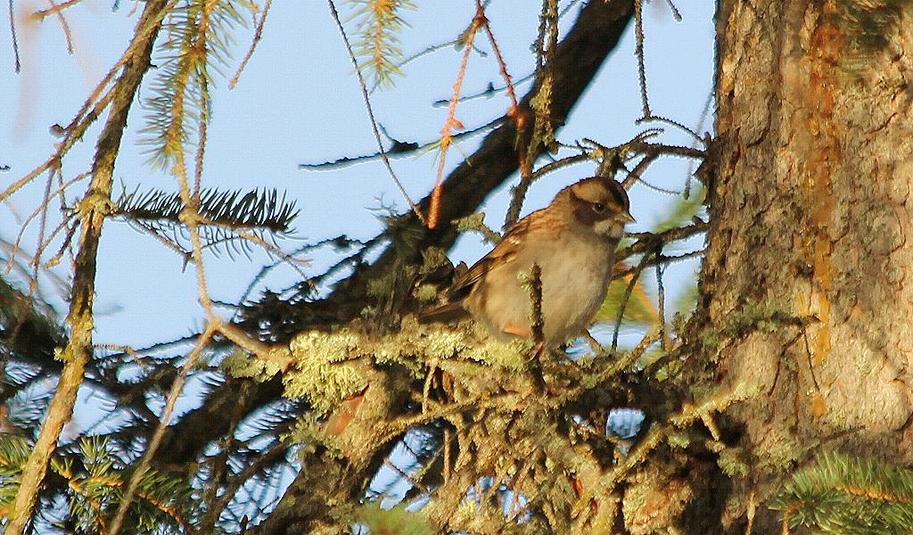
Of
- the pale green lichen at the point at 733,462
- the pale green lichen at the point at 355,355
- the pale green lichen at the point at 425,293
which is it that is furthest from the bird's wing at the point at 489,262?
the pale green lichen at the point at 733,462

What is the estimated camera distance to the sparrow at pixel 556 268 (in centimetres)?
573

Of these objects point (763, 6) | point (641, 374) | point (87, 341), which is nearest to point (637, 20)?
point (763, 6)

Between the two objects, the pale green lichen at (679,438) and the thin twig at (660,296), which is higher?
the thin twig at (660,296)

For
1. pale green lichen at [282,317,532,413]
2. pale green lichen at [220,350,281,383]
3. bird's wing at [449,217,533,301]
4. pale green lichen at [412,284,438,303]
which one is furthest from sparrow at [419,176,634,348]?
pale green lichen at [220,350,281,383]

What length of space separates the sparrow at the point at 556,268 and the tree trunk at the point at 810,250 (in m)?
1.37

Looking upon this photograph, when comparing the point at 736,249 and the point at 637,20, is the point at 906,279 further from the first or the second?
the point at 637,20

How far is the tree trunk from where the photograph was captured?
12.1ft

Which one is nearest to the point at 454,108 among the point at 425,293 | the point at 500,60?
the point at 500,60

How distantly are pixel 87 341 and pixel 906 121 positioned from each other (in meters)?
2.46

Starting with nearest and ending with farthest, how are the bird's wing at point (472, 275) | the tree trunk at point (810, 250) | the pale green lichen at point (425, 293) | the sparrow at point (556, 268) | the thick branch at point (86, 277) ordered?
1. the thick branch at point (86, 277)
2. the tree trunk at point (810, 250)
3. the pale green lichen at point (425, 293)
4. the sparrow at point (556, 268)
5. the bird's wing at point (472, 275)

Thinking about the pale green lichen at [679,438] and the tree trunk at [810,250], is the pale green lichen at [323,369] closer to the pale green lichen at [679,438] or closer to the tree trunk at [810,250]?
the pale green lichen at [679,438]

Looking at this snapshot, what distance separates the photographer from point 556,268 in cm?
601

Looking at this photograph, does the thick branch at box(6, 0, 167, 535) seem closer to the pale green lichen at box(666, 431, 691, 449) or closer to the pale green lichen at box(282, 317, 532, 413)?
the pale green lichen at box(282, 317, 532, 413)

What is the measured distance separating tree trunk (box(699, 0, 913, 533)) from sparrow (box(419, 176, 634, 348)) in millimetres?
1366
